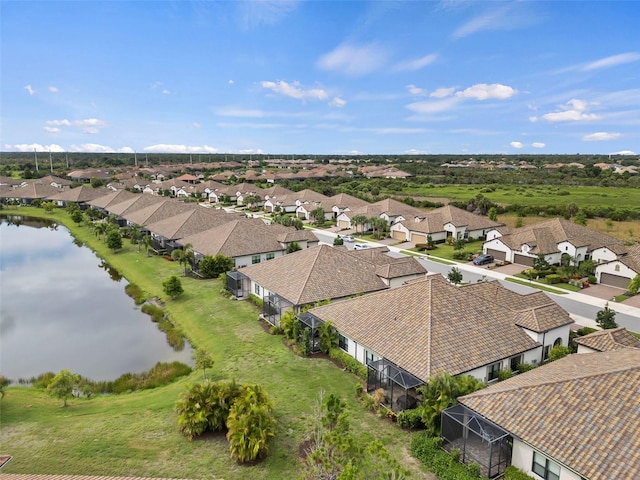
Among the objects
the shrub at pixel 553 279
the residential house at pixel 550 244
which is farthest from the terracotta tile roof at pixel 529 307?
the residential house at pixel 550 244

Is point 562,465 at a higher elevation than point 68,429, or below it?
higher

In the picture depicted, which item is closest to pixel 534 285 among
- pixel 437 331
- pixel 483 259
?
pixel 483 259

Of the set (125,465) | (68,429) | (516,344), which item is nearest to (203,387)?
(125,465)

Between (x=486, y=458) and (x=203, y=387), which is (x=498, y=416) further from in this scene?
(x=203, y=387)

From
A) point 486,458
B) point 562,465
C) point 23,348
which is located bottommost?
point 23,348

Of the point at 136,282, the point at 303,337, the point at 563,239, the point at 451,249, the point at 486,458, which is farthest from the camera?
the point at 451,249

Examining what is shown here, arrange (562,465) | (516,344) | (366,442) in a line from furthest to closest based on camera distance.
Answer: (516,344) < (366,442) < (562,465)

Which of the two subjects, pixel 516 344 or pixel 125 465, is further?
pixel 516 344
